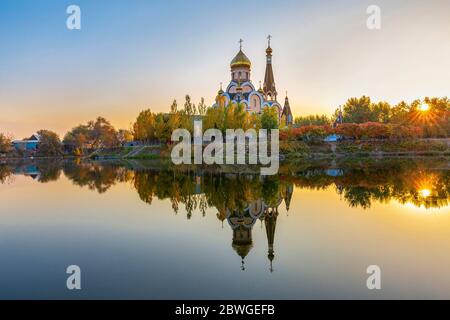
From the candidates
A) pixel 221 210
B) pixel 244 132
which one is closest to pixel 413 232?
pixel 221 210

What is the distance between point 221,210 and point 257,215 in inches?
50.0

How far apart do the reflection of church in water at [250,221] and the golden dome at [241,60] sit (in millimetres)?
37358

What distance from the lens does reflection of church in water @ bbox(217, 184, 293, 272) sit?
679cm

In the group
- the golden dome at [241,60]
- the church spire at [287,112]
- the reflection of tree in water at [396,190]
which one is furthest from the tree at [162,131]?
the reflection of tree in water at [396,190]

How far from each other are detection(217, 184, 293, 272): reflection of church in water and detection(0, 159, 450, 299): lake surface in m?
0.03

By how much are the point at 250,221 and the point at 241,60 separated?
135 ft

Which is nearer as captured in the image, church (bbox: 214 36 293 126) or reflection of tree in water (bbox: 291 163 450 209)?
reflection of tree in water (bbox: 291 163 450 209)

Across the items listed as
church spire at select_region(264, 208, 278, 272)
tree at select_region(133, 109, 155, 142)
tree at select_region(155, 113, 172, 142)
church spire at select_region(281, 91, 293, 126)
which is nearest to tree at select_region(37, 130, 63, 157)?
tree at select_region(133, 109, 155, 142)

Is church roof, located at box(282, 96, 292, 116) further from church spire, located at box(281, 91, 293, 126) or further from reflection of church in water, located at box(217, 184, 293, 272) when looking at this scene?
reflection of church in water, located at box(217, 184, 293, 272)

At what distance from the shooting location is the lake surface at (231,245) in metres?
4.92

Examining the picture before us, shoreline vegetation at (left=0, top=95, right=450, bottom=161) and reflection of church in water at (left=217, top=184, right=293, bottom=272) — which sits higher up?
shoreline vegetation at (left=0, top=95, right=450, bottom=161)

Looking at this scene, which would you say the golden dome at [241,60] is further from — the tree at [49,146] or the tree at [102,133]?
the tree at [49,146]

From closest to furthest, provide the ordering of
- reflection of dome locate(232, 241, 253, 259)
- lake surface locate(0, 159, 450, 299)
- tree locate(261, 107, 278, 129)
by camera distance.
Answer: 1. lake surface locate(0, 159, 450, 299)
2. reflection of dome locate(232, 241, 253, 259)
3. tree locate(261, 107, 278, 129)
